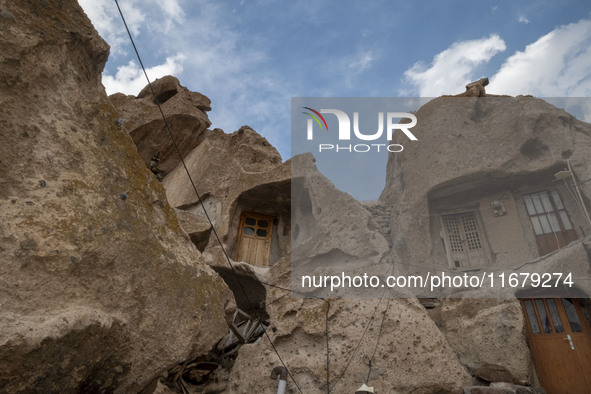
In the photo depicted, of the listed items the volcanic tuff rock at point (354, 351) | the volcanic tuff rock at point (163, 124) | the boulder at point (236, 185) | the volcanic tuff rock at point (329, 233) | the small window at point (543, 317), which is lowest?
the volcanic tuff rock at point (354, 351)

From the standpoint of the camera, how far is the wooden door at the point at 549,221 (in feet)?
32.6

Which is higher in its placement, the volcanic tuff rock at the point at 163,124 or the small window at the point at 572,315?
the volcanic tuff rock at the point at 163,124

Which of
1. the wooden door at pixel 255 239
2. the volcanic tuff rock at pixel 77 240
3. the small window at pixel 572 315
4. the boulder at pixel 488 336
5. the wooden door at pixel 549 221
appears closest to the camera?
the volcanic tuff rock at pixel 77 240

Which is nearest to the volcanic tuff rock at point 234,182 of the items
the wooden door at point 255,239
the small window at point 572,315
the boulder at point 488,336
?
the wooden door at point 255,239

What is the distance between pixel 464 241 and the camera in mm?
11070

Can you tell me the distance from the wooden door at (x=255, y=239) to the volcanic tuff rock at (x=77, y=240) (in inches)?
259

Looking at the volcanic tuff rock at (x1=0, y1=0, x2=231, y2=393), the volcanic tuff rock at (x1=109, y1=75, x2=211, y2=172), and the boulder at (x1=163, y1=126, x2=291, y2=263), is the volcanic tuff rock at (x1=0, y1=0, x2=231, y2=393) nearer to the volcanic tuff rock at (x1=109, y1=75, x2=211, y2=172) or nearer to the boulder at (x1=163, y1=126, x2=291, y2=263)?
the boulder at (x1=163, y1=126, x2=291, y2=263)

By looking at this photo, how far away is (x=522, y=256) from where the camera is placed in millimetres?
9953

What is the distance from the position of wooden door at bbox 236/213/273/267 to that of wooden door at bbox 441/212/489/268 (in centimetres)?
501

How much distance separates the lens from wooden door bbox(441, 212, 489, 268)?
10719 mm

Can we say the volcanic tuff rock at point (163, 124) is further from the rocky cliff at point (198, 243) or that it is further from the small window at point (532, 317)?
the small window at point (532, 317)

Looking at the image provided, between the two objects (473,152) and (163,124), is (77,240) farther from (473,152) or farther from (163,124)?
(163,124)

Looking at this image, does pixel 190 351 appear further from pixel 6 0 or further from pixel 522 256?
pixel 522 256

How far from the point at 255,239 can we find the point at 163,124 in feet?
20.6
